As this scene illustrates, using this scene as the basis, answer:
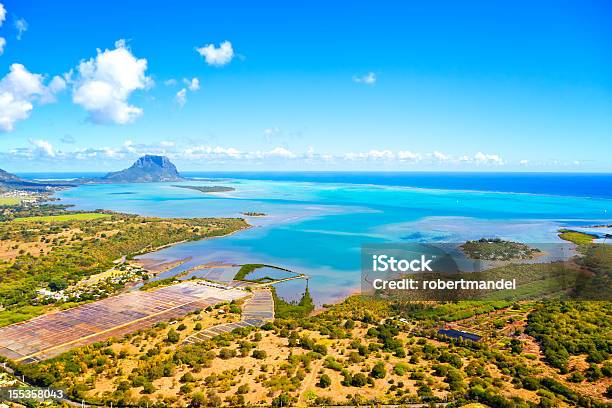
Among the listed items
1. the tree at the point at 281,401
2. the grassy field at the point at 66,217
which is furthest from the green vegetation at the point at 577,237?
the grassy field at the point at 66,217

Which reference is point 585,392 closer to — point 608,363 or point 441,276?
point 608,363

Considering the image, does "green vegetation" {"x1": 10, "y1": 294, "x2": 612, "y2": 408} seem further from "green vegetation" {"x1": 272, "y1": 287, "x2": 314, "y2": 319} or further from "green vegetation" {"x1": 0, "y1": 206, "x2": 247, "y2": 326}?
"green vegetation" {"x1": 0, "y1": 206, "x2": 247, "y2": 326}

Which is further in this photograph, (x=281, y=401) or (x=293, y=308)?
(x=293, y=308)

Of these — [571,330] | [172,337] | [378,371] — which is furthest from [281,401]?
[571,330]

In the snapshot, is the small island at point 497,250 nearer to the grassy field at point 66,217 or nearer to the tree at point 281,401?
the tree at point 281,401

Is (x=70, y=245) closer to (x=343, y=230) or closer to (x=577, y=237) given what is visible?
(x=343, y=230)

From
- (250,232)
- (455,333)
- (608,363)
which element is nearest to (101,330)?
(455,333)
